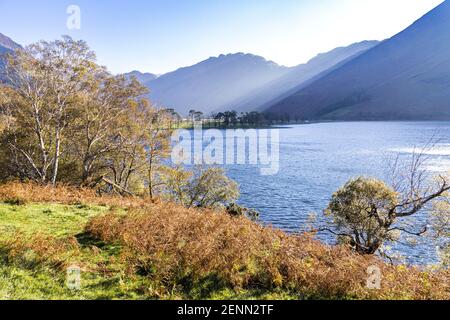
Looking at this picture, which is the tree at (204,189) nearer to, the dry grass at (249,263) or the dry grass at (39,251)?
the dry grass at (249,263)

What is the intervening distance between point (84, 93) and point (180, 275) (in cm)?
2959

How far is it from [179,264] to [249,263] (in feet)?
8.74

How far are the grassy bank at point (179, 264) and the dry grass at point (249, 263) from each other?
0.03m

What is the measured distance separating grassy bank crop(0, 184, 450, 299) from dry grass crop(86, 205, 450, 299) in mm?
34

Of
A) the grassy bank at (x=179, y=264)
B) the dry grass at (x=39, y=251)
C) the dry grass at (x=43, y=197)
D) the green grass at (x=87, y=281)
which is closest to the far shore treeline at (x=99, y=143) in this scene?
the dry grass at (x=43, y=197)

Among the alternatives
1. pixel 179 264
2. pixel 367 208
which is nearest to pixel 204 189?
pixel 367 208

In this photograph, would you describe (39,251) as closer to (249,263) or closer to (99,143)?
(249,263)

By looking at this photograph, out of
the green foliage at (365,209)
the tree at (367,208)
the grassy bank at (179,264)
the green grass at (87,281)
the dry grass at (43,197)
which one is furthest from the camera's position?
the green foliage at (365,209)

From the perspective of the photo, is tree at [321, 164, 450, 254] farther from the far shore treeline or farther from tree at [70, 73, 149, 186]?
tree at [70, 73, 149, 186]

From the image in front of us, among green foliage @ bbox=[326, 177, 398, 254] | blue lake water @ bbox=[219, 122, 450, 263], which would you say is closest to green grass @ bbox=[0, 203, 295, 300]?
green foliage @ bbox=[326, 177, 398, 254]

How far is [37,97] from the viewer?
3066cm

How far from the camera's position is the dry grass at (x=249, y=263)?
1041 centimetres

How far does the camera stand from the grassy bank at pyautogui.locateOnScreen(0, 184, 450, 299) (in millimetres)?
9961
